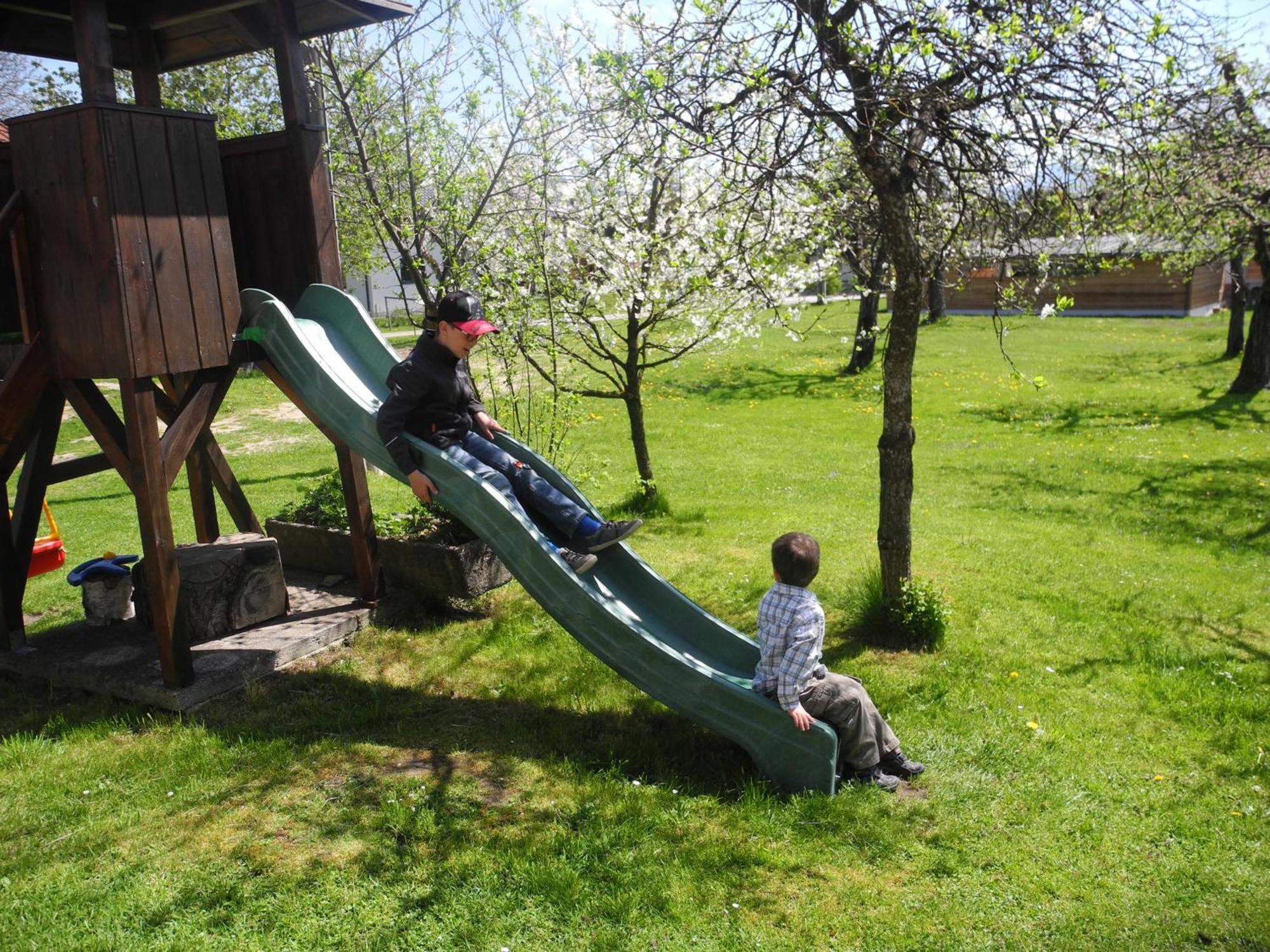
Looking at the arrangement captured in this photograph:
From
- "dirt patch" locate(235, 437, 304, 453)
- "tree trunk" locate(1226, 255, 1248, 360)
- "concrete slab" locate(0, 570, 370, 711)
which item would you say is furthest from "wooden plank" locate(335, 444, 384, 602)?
"tree trunk" locate(1226, 255, 1248, 360)

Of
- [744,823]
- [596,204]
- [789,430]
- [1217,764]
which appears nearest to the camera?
[744,823]

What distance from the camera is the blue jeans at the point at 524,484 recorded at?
5672 millimetres

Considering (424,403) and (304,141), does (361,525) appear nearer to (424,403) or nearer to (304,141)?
(424,403)

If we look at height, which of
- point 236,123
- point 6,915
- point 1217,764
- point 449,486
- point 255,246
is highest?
point 236,123

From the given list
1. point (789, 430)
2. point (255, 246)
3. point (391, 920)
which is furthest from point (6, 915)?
point (789, 430)

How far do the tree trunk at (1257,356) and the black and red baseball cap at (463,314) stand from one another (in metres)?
17.0

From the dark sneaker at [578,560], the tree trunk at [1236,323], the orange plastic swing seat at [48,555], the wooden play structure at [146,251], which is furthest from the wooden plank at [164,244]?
the tree trunk at [1236,323]

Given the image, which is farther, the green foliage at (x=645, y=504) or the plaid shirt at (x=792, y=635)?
the green foliage at (x=645, y=504)

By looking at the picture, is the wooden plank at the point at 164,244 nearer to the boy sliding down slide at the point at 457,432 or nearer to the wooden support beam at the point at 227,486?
the boy sliding down slide at the point at 457,432

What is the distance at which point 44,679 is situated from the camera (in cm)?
614

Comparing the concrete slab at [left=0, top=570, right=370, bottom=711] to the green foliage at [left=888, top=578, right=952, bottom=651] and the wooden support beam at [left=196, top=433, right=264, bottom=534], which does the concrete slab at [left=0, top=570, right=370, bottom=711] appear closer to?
the wooden support beam at [left=196, top=433, right=264, bottom=534]

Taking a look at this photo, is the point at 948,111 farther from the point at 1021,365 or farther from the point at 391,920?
the point at 1021,365

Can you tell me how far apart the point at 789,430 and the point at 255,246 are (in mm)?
10745

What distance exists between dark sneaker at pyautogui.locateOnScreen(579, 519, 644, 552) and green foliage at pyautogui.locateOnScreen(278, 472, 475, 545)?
203 centimetres
